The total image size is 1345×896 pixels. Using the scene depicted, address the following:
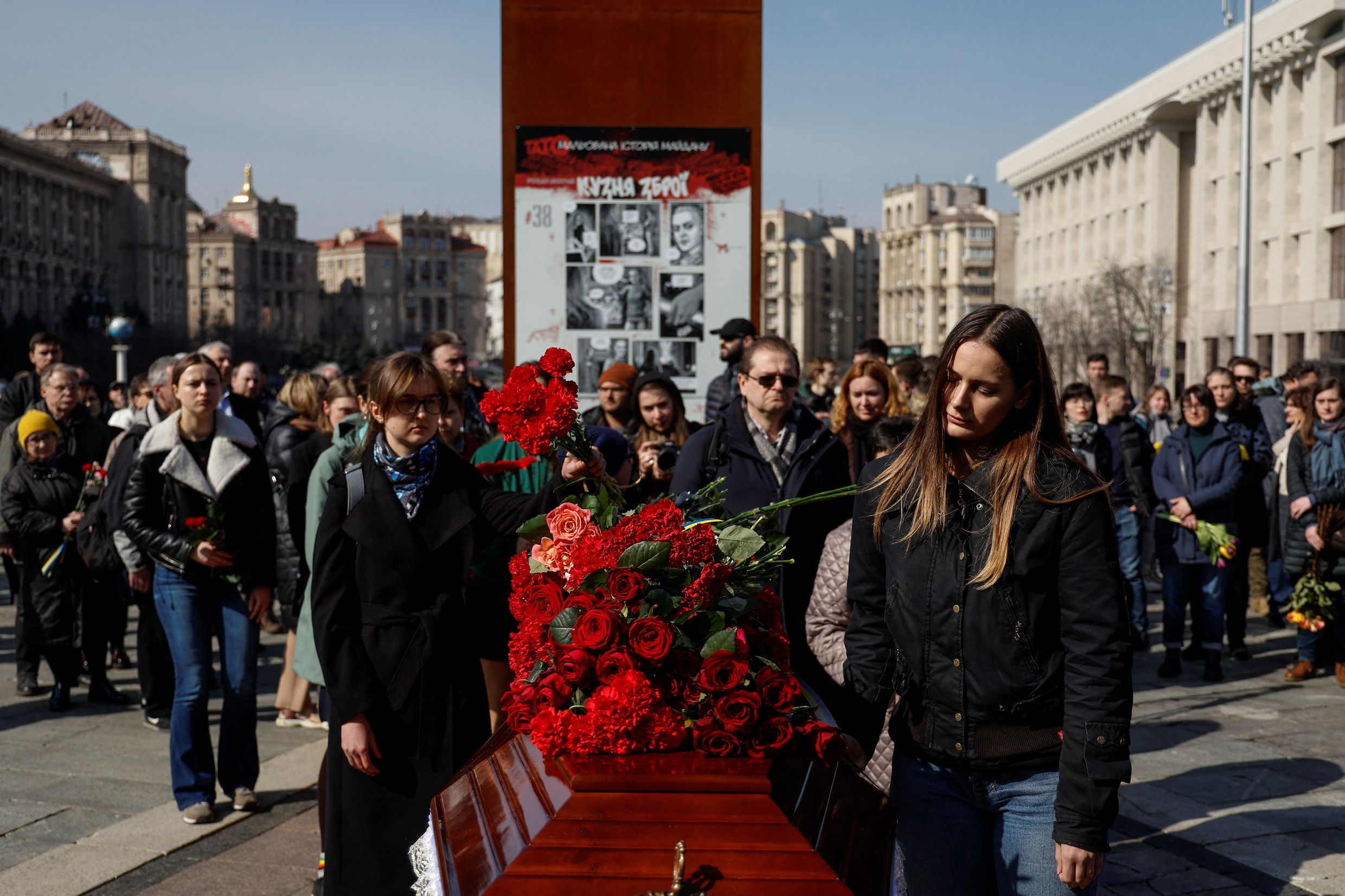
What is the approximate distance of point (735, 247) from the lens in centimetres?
737

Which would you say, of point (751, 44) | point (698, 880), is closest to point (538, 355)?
point (751, 44)

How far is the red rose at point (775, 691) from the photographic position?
2.67 meters

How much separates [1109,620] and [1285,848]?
136 inches

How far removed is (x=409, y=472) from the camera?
165 inches

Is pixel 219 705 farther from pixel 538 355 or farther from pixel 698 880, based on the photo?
pixel 698 880

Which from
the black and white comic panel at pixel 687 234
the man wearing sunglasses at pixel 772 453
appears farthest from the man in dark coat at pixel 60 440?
the man wearing sunglasses at pixel 772 453

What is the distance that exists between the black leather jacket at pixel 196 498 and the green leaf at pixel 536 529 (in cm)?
307

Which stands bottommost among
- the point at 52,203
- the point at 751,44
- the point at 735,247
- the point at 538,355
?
the point at 538,355

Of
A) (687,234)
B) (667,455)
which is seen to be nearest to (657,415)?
(667,455)

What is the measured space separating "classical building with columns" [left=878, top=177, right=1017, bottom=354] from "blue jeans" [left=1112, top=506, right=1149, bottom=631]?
121466 mm

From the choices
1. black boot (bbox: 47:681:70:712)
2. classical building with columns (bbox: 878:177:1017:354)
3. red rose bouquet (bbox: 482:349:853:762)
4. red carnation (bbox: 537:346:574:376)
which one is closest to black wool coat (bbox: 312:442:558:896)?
red carnation (bbox: 537:346:574:376)

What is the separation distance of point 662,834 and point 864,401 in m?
5.01

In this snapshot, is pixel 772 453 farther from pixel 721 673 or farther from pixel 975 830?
pixel 721 673

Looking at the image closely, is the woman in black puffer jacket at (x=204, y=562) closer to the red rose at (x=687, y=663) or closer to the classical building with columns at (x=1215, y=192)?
the red rose at (x=687, y=663)
